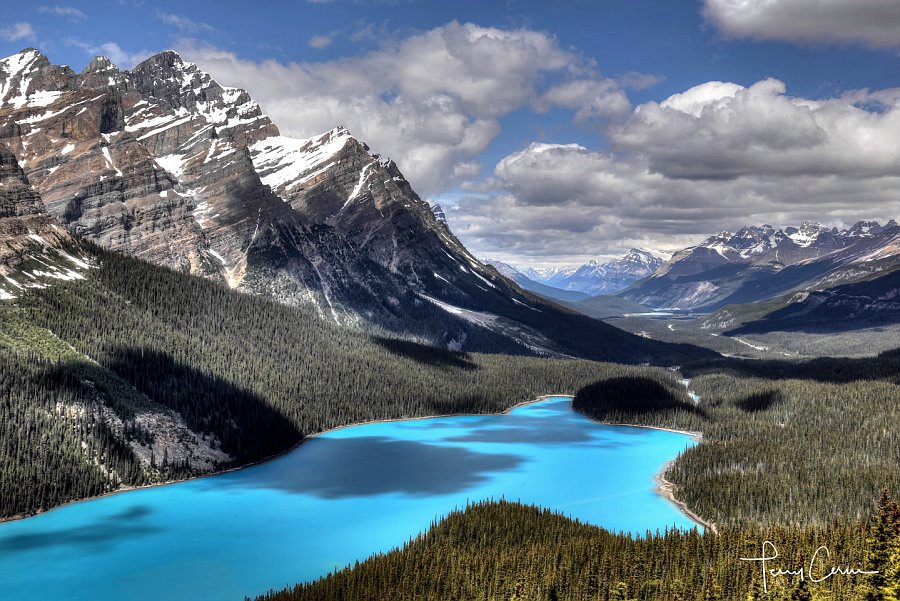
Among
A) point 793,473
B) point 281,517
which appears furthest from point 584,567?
point 793,473

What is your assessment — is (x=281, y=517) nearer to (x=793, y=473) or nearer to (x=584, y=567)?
(x=584, y=567)

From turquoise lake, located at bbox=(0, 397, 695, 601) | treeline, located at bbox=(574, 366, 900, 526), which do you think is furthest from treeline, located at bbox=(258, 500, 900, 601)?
treeline, located at bbox=(574, 366, 900, 526)

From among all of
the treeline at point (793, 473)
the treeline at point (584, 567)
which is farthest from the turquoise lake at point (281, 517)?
the treeline at point (584, 567)

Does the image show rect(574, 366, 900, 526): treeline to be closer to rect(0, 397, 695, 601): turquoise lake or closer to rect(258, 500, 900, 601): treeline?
rect(0, 397, 695, 601): turquoise lake

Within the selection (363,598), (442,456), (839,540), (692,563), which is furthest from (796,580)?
(442,456)

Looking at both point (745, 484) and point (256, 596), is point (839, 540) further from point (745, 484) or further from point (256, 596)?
point (256, 596)
